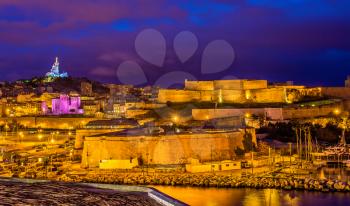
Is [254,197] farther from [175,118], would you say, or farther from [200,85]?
[200,85]

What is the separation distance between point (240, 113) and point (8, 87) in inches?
1062

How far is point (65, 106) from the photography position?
93.1ft

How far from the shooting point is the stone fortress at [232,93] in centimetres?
2283

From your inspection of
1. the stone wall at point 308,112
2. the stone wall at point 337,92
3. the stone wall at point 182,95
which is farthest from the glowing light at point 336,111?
the stone wall at point 182,95

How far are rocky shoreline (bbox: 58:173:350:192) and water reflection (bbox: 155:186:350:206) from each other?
26 centimetres

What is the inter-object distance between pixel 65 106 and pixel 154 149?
16388 millimetres

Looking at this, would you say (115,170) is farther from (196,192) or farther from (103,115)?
(103,115)

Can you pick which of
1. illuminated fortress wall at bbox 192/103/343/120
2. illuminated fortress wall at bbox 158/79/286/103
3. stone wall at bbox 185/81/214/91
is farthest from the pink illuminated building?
illuminated fortress wall at bbox 192/103/343/120

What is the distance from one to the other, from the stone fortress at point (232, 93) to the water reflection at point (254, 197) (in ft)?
41.0

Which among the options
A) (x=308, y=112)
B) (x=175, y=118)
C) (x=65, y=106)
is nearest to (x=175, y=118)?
(x=175, y=118)

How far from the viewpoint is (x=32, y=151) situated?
1636cm

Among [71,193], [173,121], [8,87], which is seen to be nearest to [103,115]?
[173,121]

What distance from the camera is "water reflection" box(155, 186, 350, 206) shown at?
9555 millimetres

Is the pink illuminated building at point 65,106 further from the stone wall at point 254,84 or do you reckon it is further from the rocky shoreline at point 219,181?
the rocky shoreline at point 219,181
